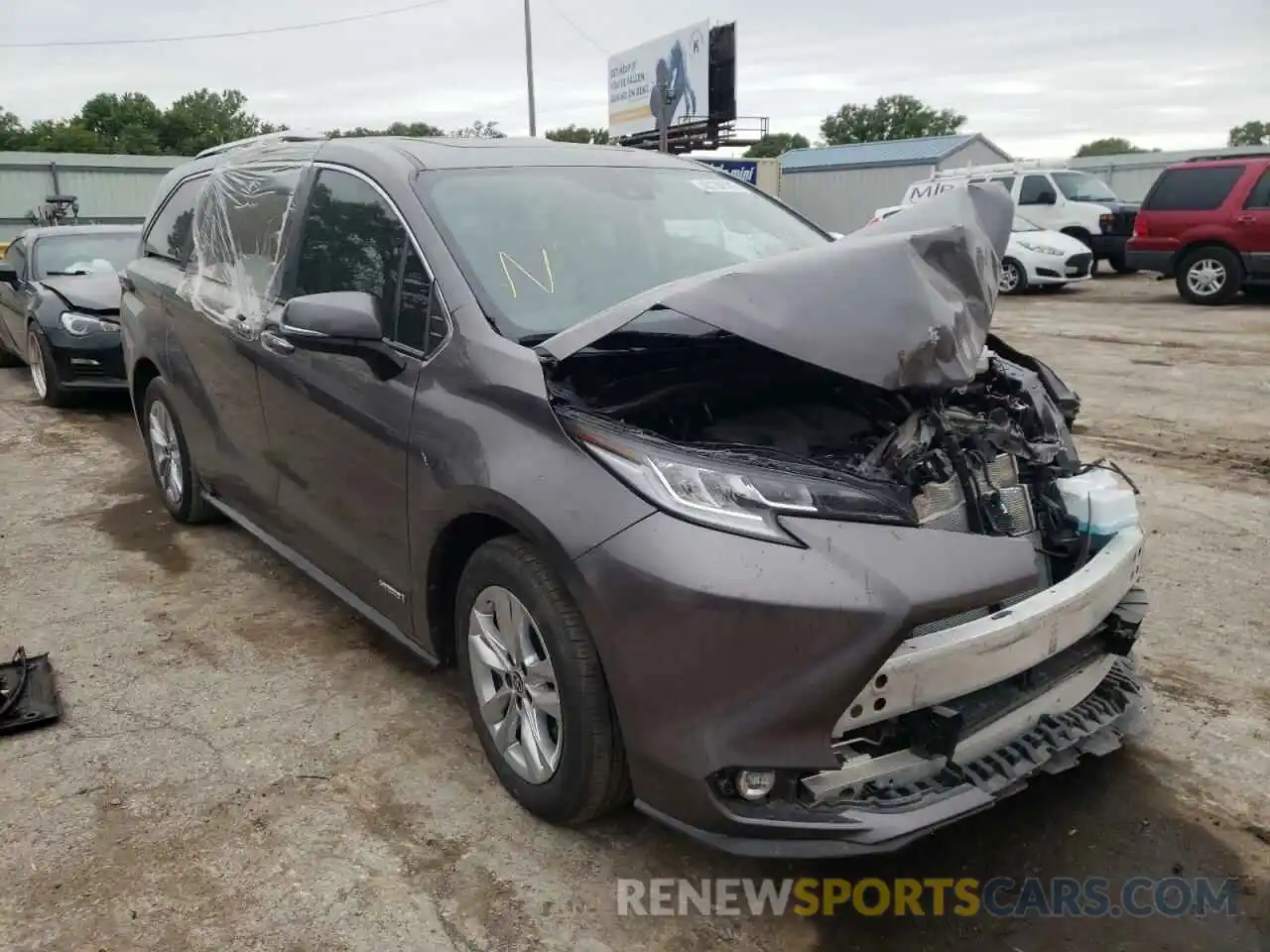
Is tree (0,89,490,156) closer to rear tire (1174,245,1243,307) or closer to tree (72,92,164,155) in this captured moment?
tree (72,92,164,155)

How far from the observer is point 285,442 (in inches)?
148

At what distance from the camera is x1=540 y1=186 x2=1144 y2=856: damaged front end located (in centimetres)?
226

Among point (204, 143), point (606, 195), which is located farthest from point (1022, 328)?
point (204, 143)

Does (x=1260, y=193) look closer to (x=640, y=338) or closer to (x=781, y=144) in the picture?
(x=640, y=338)

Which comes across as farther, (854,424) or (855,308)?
(854,424)

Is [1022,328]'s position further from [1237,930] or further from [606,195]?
[1237,930]

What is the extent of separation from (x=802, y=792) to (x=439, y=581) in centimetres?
129

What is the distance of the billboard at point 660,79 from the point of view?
35125 millimetres

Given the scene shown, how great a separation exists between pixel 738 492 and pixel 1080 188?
1890cm

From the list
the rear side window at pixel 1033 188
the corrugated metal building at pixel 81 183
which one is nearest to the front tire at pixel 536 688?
the rear side window at pixel 1033 188

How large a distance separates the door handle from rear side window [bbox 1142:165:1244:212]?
13890 millimetres

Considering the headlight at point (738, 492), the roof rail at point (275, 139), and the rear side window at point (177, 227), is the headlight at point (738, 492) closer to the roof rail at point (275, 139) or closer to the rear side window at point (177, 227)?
the roof rail at point (275, 139)

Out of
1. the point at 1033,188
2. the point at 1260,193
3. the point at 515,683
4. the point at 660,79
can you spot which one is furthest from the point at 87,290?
the point at 660,79

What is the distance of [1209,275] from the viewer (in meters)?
14.3
